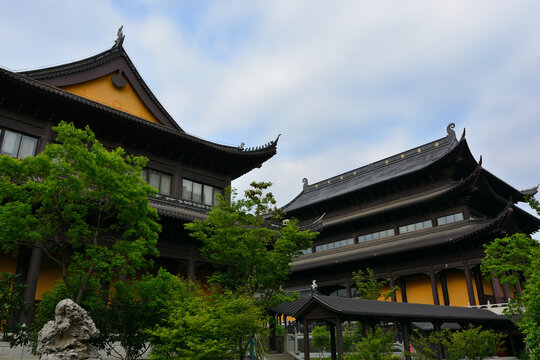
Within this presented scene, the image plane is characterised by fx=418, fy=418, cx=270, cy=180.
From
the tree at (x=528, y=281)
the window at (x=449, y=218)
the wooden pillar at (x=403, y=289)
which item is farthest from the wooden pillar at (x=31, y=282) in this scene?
the window at (x=449, y=218)

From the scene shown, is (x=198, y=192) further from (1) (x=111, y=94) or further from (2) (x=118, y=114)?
(1) (x=111, y=94)

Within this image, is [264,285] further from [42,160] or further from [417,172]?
[417,172]

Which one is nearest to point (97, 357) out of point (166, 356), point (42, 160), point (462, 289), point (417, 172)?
point (166, 356)

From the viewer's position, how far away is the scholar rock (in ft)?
37.2

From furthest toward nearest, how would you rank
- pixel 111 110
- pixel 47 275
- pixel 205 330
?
pixel 111 110 → pixel 47 275 → pixel 205 330

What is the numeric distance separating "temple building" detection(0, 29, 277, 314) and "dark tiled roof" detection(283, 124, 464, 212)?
66.3 feet

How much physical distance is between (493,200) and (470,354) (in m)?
21.1

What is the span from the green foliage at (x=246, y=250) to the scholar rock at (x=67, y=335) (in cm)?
546

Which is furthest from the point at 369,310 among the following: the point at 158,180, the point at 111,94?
the point at 111,94

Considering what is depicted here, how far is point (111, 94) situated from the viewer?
73.3ft

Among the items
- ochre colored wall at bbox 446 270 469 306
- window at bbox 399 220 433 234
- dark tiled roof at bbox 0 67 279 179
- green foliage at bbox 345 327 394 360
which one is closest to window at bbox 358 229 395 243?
window at bbox 399 220 433 234

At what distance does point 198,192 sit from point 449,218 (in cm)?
2092

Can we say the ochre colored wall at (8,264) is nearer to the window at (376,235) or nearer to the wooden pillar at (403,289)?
the wooden pillar at (403,289)

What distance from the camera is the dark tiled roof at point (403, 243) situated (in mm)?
→ 28225
